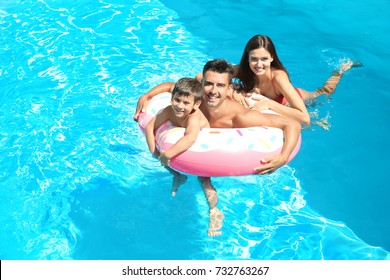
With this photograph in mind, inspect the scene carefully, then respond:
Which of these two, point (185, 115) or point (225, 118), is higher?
point (185, 115)

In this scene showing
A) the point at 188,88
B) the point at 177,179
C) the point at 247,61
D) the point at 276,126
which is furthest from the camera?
the point at 247,61

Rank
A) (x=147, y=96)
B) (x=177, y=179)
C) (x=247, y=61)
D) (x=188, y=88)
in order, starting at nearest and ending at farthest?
1. (x=188, y=88)
2. (x=177, y=179)
3. (x=147, y=96)
4. (x=247, y=61)

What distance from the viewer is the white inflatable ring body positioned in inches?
179

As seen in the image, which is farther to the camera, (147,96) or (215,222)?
(147,96)

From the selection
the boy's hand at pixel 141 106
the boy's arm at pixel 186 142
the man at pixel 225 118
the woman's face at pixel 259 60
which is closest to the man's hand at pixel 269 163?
the man at pixel 225 118

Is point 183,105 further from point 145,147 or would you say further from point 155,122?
point 145,147

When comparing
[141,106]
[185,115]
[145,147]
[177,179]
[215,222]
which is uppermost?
[185,115]

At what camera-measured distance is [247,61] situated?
5.54m

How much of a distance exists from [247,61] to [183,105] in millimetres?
1286

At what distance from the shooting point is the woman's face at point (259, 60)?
5271 mm

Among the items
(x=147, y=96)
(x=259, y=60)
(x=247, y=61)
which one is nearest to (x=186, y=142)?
(x=147, y=96)

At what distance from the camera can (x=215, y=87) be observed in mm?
4668

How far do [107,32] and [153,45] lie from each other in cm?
97

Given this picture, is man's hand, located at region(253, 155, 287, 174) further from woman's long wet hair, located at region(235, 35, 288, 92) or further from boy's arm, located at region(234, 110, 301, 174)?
woman's long wet hair, located at region(235, 35, 288, 92)
